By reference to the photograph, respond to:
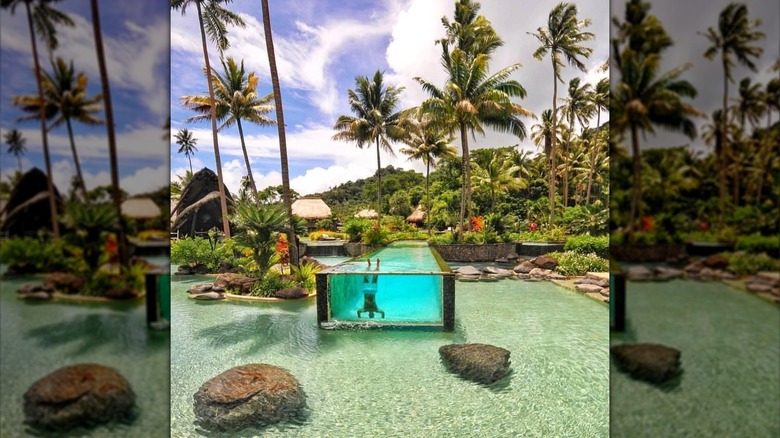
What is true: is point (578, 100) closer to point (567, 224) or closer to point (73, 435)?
point (567, 224)

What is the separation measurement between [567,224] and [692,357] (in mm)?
21042

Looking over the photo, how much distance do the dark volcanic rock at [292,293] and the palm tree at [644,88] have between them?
9.77m

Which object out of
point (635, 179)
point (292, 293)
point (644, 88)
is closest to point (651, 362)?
point (635, 179)

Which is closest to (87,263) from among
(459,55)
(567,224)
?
(459,55)

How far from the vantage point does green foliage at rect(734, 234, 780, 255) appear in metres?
0.66

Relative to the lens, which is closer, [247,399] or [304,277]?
[247,399]

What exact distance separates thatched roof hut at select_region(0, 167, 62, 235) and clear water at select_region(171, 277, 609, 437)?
11.6 feet

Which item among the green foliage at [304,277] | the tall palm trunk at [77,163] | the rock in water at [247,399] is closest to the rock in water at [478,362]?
the rock in water at [247,399]

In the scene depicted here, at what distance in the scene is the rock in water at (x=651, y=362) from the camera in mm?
713

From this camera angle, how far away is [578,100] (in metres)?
23.8

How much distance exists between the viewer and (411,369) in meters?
5.12

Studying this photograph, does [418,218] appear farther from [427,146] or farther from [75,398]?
[75,398]

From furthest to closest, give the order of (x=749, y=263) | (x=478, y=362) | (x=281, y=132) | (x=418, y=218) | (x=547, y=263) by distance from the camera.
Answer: (x=418, y=218) → (x=547, y=263) → (x=281, y=132) → (x=478, y=362) → (x=749, y=263)

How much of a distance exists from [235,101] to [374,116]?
814cm
